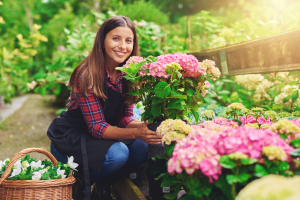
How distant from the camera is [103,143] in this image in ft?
5.47

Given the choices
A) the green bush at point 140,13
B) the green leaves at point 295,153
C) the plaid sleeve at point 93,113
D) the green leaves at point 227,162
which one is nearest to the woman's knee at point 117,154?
the plaid sleeve at point 93,113

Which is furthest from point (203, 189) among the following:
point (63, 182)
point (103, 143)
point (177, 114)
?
point (103, 143)

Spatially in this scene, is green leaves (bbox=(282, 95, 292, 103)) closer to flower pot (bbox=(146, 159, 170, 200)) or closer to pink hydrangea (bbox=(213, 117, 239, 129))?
pink hydrangea (bbox=(213, 117, 239, 129))

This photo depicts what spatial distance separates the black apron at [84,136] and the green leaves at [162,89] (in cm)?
57

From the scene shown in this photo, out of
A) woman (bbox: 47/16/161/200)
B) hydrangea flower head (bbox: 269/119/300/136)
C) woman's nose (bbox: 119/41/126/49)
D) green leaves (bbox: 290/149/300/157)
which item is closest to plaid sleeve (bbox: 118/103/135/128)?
woman (bbox: 47/16/161/200)

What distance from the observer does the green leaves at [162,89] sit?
131cm

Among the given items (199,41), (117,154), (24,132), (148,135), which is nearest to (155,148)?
(148,135)

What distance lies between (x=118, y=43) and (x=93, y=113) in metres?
0.54

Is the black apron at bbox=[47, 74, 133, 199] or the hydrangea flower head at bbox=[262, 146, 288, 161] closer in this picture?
the hydrangea flower head at bbox=[262, 146, 288, 161]

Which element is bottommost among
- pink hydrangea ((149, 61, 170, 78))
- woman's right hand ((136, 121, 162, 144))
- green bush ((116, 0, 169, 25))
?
woman's right hand ((136, 121, 162, 144))

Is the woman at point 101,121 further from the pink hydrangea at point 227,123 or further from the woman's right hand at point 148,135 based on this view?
the pink hydrangea at point 227,123

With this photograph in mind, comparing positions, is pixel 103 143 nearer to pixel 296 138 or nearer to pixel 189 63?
pixel 189 63

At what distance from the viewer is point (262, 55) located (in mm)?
1888

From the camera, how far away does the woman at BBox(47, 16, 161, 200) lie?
5.43 feet
